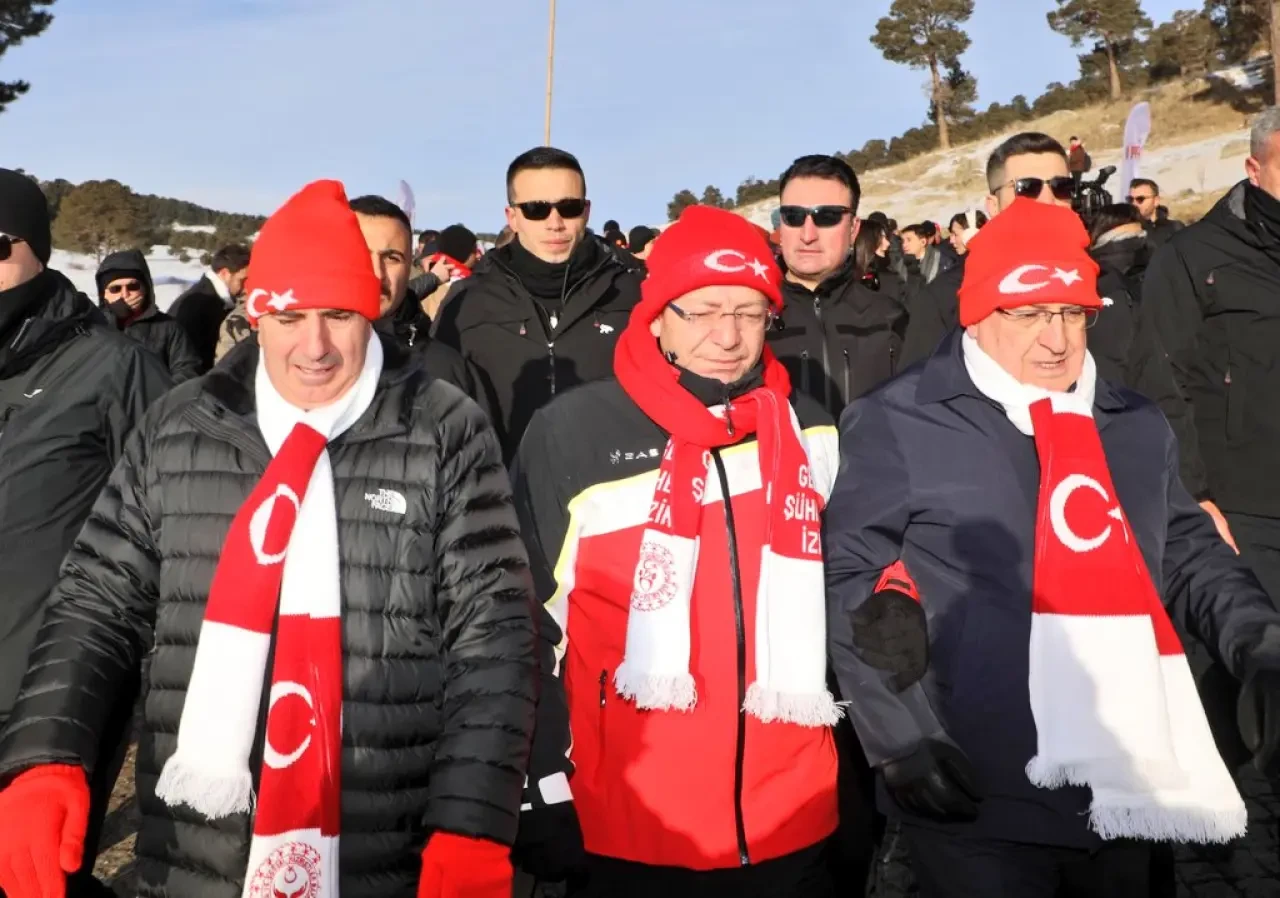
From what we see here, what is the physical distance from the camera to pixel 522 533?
9.42 ft

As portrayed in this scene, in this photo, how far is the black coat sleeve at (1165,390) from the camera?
163 inches

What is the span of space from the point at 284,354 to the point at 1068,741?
6.16ft

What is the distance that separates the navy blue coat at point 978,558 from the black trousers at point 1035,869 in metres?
0.05

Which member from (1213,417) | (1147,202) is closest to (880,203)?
(1147,202)

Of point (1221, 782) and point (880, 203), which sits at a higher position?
point (880, 203)

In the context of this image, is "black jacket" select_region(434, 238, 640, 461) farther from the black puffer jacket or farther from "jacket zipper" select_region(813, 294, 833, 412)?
the black puffer jacket

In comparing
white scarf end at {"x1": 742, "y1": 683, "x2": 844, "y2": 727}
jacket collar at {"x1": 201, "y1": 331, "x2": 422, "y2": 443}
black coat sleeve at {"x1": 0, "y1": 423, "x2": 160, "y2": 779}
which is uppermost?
jacket collar at {"x1": 201, "y1": 331, "x2": 422, "y2": 443}

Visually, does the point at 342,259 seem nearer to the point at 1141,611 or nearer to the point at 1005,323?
the point at 1005,323

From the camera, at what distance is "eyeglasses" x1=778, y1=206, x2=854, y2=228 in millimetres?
4871

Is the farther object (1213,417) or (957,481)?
(1213,417)

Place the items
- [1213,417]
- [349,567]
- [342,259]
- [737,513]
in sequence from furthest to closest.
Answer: [1213,417]
[737,513]
[342,259]
[349,567]

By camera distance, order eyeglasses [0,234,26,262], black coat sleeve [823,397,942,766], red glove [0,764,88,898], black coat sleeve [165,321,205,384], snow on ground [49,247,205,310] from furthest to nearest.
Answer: snow on ground [49,247,205,310], black coat sleeve [165,321,205,384], eyeglasses [0,234,26,262], black coat sleeve [823,397,942,766], red glove [0,764,88,898]

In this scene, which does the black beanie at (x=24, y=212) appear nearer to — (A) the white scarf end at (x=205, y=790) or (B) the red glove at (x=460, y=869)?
(A) the white scarf end at (x=205, y=790)

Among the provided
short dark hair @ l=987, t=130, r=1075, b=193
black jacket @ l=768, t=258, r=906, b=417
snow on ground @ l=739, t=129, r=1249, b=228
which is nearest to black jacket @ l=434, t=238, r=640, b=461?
black jacket @ l=768, t=258, r=906, b=417
